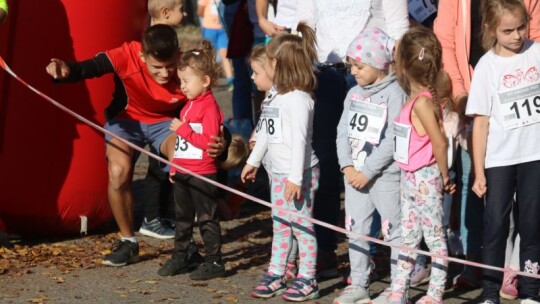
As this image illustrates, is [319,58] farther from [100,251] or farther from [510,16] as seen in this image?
[100,251]

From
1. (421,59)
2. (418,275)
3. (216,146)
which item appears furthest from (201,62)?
(418,275)

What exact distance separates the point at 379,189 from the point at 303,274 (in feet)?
2.11

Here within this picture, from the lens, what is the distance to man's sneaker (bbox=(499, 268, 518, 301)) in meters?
6.35

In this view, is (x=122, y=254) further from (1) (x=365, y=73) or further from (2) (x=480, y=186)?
(2) (x=480, y=186)

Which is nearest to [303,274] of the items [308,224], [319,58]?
[308,224]

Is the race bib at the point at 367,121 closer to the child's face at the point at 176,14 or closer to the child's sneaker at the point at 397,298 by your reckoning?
the child's sneaker at the point at 397,298

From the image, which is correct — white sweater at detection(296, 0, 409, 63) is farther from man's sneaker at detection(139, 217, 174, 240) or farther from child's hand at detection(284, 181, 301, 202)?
man's sneaker at detection(139, 217, 174, 240)

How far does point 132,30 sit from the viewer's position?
773cm

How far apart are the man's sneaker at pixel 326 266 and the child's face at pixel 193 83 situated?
117 cm

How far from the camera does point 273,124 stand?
247 inches

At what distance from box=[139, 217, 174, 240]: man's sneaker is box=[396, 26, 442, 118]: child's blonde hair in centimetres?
251

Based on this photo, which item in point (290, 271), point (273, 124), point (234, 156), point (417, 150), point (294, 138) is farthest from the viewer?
point (234, 156)

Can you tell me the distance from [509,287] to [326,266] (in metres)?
1.07

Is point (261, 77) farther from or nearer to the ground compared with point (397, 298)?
farther from the ground
